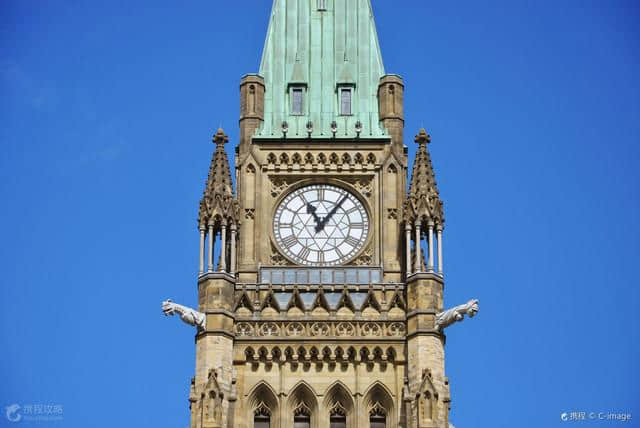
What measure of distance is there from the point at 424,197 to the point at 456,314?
15.0 feet

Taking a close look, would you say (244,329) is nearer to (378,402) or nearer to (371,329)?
(371,329)

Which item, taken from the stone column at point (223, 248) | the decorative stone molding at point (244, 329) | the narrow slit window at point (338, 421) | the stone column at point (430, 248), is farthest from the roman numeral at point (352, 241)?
the narrow slit window at point (338, 421)

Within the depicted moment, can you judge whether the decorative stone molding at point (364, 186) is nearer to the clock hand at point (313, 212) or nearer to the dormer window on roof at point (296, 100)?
the clock hand at point (313, 212)

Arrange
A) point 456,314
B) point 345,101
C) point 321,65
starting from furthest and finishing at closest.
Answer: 1. point 321,65
2. point 345,101
3. point 456,314

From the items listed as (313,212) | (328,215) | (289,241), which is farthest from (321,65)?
(289,241)

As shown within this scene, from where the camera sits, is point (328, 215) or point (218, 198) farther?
point (328, 215)

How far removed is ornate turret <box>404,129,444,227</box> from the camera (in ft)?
216

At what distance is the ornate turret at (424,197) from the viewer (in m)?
65.9

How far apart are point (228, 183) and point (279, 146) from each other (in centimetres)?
279

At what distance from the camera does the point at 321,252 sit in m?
66.8

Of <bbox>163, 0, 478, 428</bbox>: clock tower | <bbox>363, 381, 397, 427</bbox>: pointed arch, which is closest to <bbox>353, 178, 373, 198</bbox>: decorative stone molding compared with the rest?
<bbox>163, 0, 478, 428</bbox>: clock tower

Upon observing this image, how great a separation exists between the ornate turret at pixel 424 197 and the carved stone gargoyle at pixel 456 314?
351 centimetres

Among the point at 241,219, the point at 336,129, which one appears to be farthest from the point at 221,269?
the point at 336,129

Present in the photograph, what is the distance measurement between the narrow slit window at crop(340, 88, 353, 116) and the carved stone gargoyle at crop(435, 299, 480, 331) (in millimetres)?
9244
